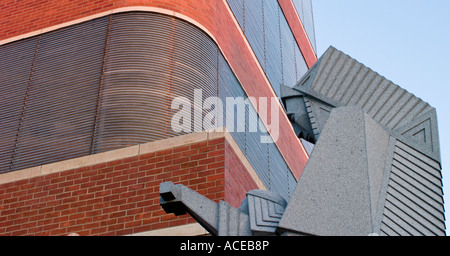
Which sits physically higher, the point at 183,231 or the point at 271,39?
the point at 271,39

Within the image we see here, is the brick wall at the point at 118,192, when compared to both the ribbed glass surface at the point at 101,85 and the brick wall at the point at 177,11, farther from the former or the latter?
the brick wall at the point at 177,11

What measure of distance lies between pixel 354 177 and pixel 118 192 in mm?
4657

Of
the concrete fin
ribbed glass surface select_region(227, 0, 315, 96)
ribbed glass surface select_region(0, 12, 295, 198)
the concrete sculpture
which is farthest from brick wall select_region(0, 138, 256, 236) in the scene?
ribbed glass surface select_region(227, 0, 315, 96)

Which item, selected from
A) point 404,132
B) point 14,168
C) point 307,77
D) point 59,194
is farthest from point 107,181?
point 404,132

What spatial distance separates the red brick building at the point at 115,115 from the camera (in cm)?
953

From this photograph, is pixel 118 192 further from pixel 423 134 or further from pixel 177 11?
pixel 423 134

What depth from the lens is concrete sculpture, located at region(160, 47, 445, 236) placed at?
5504mm

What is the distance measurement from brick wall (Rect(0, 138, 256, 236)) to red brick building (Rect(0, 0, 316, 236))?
15 mm

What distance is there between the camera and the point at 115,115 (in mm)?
10805

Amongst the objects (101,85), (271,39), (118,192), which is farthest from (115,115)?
(271,39)

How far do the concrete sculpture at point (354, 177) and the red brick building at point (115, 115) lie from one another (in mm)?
3045
